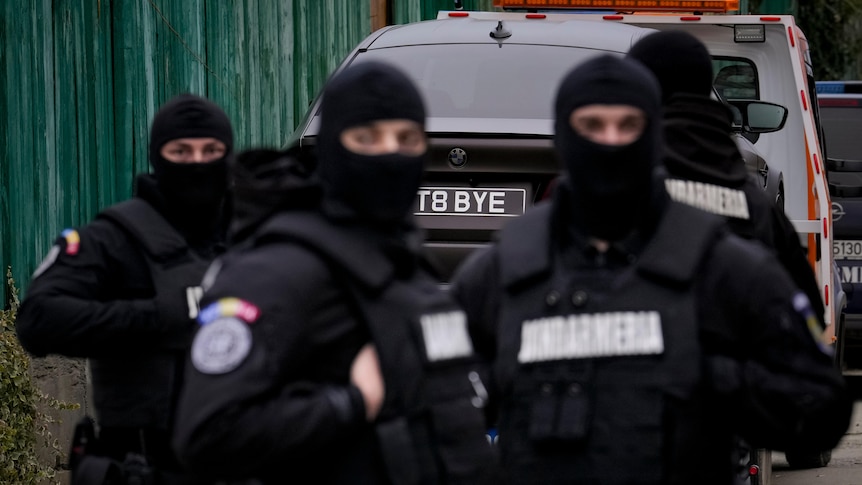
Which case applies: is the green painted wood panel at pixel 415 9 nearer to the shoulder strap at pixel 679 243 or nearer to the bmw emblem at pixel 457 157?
the bmw emblem at pixel 457 157

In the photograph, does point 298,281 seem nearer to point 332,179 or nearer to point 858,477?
point 332,179

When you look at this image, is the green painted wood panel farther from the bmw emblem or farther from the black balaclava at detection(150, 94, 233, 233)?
the black balaclava at detection(150, 94, 233, 233)

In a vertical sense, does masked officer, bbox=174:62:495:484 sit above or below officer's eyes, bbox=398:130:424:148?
below

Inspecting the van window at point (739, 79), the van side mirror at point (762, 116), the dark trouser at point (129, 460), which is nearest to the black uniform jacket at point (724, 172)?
the dark trouser at point (129, 460)

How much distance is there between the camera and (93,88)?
330 inches

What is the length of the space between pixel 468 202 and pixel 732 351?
327 centimetres

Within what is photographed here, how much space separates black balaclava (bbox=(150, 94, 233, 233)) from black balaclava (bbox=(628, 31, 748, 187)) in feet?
4.29

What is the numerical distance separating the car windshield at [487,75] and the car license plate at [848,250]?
4.68 m

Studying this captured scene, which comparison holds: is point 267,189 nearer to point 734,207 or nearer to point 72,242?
point 72,242

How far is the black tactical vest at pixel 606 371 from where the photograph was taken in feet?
10.8

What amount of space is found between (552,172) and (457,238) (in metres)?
0.45

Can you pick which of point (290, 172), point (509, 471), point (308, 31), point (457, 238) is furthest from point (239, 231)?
point (308, 31)

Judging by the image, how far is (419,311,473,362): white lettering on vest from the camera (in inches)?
124

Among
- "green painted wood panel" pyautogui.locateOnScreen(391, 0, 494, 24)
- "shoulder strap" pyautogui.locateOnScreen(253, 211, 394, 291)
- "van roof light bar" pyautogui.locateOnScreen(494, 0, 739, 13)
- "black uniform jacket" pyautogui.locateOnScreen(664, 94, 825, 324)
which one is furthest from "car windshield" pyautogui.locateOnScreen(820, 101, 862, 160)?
"shoulder strap" pyautogui.locateOnScreen(253, 211, 394, 291)
